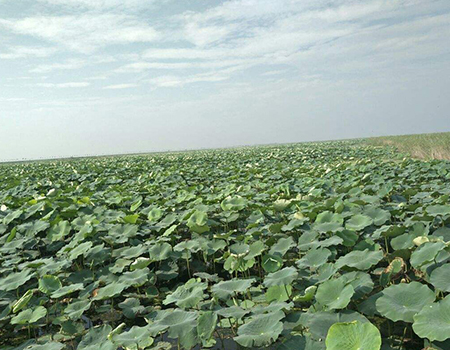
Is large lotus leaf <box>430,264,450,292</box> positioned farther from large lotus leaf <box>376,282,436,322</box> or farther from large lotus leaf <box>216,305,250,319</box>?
large lotus leaf <box>216,305,250,319</box>

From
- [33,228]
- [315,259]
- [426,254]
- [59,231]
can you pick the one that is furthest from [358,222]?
[33,228]

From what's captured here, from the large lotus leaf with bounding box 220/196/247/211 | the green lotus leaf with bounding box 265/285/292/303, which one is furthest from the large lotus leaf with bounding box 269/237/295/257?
the large lotus leaf with bounding box 220/196/247/211

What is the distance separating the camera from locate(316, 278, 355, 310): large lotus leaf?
5.88ft

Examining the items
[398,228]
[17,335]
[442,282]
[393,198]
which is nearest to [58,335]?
[17,335]

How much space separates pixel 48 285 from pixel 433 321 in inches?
91.4

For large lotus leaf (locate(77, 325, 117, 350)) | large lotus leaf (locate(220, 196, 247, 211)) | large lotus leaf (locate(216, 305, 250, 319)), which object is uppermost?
large lotus leaf (locate(220, 196, 247, 211))

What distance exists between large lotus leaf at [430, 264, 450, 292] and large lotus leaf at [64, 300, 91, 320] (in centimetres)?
199

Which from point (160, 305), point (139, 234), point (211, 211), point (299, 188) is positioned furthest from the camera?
point (299, 188)

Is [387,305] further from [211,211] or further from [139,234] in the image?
[211,211]

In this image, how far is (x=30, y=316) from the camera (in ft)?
7.34

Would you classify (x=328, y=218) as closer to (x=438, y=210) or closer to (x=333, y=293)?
(x=438, y=210)

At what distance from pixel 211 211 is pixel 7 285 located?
8.05 feet

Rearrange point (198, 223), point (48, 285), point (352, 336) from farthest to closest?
point (198, 223)
point (48, 285)
point (352, 336)

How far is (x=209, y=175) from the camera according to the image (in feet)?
30.7
